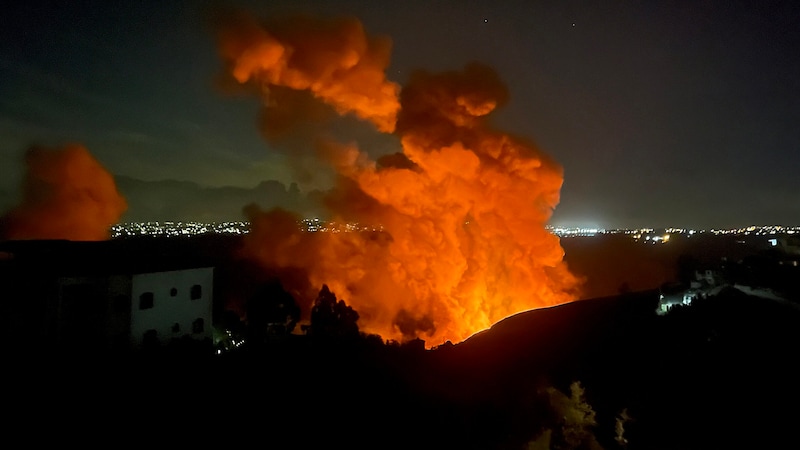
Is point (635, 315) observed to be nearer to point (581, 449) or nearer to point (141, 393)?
point (581, 449)

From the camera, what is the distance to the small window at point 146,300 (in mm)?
25094

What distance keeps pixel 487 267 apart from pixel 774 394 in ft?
73.8

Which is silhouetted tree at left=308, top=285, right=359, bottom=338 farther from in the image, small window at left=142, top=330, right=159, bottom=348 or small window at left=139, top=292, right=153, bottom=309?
small window at left=139, top=292, right=153, bottom=309

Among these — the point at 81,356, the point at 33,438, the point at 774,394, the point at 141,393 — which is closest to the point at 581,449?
the point at 774,394

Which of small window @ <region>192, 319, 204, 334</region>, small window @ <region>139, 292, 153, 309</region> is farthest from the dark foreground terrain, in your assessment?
small window @ <region>192, 319, 204, 334</region>

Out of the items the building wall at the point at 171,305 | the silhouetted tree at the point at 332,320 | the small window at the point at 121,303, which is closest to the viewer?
the small window at the point at 121,303

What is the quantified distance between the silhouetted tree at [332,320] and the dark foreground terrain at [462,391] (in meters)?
1.36

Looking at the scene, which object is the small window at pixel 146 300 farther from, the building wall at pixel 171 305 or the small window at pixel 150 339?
the small window at pixel 150 339

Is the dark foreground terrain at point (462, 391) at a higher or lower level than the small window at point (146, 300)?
lower

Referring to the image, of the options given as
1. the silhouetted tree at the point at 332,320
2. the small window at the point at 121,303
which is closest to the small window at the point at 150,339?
the small window at the point at 121,303

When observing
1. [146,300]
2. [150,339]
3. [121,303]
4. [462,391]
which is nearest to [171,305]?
[146,300]

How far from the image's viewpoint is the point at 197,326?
1095 inches

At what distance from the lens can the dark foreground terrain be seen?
1797cm

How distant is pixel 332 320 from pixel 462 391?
914cm
